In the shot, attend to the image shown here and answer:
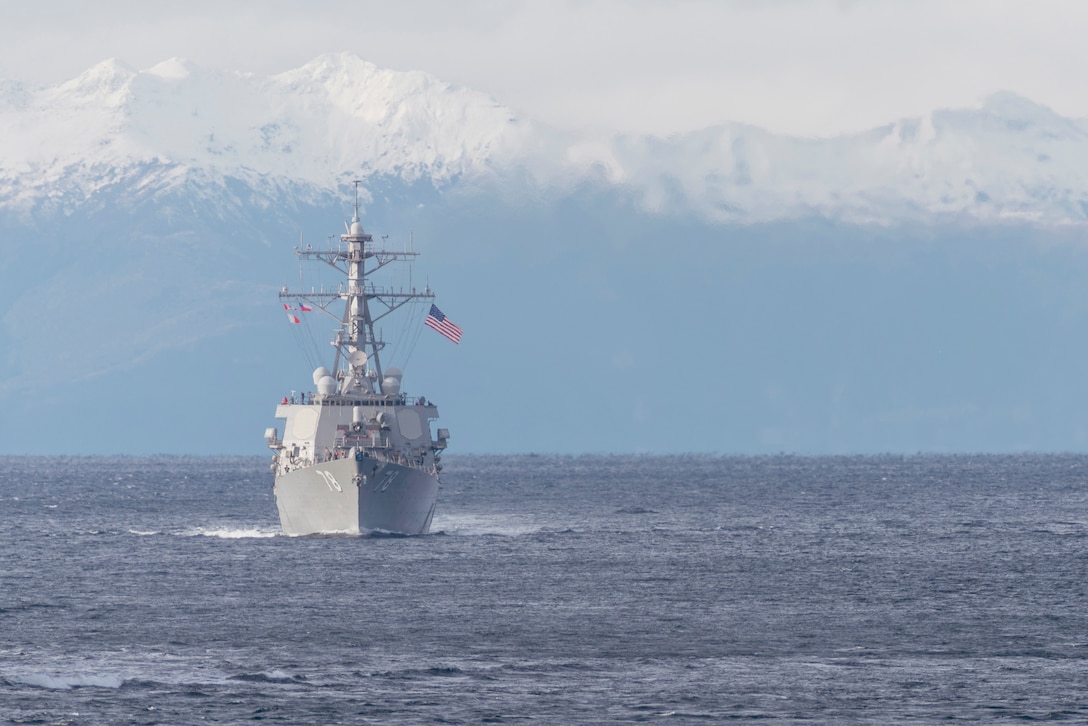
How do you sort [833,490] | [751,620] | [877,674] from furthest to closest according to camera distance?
[833,490]
[751,620]
[877,674]

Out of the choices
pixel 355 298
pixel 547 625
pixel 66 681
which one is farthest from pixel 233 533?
pixel 66 681

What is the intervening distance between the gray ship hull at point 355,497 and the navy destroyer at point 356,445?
0.05 metres

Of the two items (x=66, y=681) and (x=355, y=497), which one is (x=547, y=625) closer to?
(x=66, y=681)

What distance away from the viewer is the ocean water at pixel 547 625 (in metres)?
49.2

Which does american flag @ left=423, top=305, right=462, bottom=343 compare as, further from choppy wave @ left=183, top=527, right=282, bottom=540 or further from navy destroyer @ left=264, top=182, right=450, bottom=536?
choppy wave @ left=183, top=527, right=282, bottom=540

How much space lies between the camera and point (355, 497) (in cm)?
9681

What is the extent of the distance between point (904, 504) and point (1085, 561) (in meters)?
62.6

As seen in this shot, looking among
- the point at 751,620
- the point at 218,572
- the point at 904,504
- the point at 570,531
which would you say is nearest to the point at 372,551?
the point at 218,572

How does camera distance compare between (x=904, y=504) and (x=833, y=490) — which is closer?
(x=904, y=504)

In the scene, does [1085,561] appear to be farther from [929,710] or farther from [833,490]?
[833,490]

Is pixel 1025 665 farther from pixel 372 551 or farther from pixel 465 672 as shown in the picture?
pixel 372 551

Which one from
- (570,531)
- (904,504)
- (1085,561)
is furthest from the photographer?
(904,504)

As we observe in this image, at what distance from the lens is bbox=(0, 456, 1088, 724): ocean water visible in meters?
49.2

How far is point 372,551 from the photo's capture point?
92.4 meters
